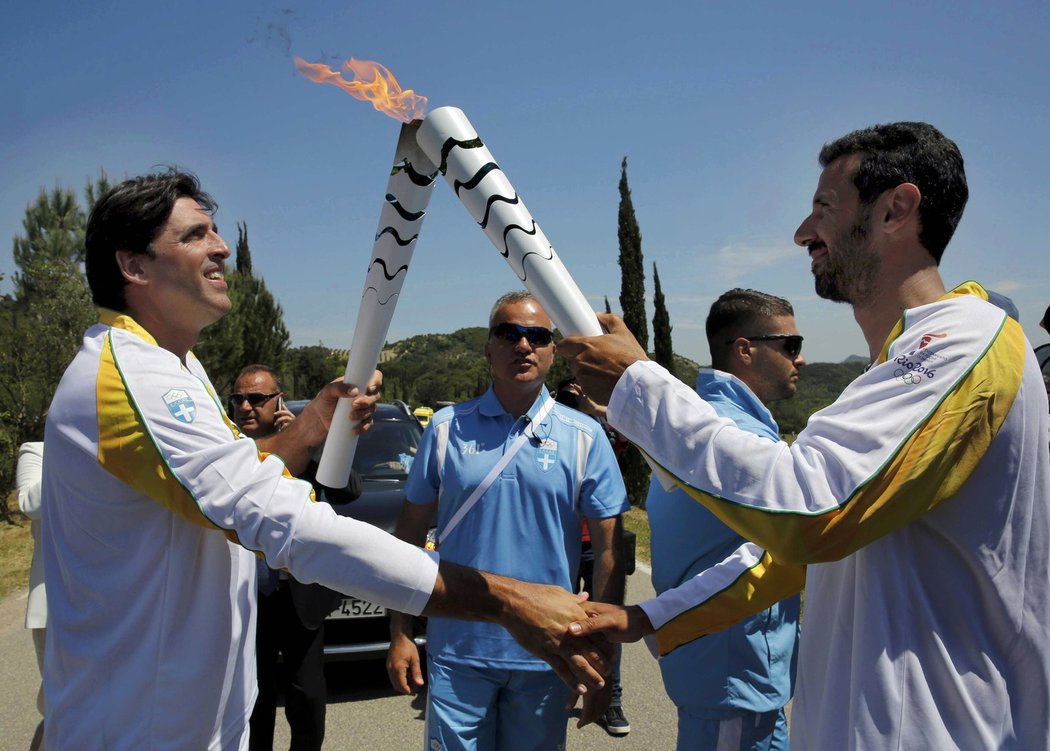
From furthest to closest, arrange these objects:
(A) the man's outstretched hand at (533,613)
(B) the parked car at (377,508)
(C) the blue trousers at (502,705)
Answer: (B) the parked car at (377,508)
(C) the blue trousers at (502,705)
(A) the man's outstretched hand at (533,613)

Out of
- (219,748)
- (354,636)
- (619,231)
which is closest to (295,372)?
(619,231)

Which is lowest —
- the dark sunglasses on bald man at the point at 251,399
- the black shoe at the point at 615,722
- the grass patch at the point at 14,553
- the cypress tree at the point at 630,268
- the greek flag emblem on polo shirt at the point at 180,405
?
the grass patch at the point at 14,553

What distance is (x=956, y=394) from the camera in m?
1.52

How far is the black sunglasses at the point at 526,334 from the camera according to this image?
11.5 feet

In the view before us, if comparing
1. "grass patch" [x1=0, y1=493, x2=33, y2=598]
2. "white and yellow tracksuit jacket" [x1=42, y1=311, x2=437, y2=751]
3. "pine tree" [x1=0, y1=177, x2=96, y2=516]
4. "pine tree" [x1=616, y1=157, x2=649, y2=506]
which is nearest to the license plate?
"white and yellow tracksuit jacket" [x1=42, y1=311, x2=437, y2=751]

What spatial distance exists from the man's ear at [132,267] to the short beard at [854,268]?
1805 mm

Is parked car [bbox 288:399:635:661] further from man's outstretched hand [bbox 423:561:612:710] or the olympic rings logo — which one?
the olympic rings logo

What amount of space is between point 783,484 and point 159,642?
1.44 meters

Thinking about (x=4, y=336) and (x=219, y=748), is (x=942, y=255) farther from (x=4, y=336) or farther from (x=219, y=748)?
(x=4, y=336)

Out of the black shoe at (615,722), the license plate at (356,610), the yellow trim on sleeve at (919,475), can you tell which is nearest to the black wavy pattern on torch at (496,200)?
the yellow trim on sleeve at (919,475)

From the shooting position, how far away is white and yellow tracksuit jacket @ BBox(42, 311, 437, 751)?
1.83 meters

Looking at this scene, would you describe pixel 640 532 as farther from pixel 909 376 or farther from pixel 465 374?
pixel 465 374

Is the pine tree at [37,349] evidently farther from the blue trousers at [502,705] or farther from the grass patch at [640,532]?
the blue trousers at [502,705]

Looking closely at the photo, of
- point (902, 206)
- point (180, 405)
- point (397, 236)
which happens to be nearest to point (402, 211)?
point (397, 236)
